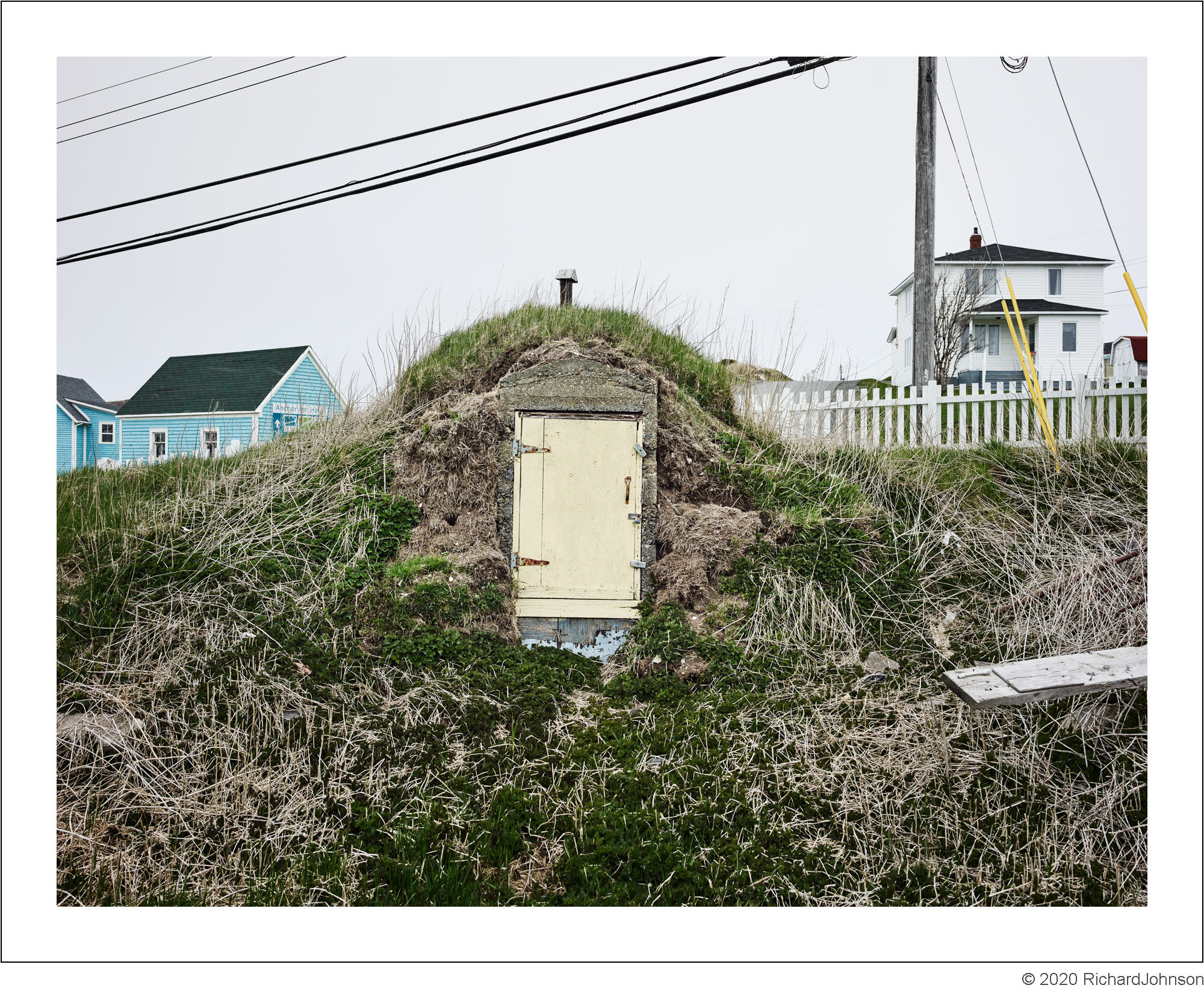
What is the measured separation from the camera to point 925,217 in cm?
705

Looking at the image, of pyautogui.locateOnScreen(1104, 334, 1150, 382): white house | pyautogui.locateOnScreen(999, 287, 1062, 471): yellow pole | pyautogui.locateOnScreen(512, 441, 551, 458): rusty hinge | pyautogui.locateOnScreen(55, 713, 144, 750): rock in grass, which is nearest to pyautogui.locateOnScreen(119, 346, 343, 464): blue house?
pyautogui.locateOnScreen(512, 441, 551, 458): rusty hinge

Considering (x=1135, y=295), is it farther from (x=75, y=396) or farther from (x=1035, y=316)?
(x=1035, y=316)

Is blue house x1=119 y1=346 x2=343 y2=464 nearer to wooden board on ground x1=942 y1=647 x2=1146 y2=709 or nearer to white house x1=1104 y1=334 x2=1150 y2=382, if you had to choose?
wooden board on ground x1=942 y1=647 x2=1146 y2=709

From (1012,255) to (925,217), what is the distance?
15694 mm

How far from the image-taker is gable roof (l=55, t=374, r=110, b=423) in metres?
4.44

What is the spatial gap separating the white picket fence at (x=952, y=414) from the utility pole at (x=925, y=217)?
1.21ft

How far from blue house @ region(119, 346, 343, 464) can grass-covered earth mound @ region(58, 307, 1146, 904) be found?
0.96ft

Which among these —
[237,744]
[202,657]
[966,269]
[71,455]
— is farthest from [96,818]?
[966,269]

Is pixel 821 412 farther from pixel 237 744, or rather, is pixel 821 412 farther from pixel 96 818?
pixel 96 818

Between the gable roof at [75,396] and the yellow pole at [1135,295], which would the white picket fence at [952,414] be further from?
the gable roof at [75,396]

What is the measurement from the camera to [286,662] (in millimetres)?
4453

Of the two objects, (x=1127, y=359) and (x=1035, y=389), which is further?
(x=1127, y=359)

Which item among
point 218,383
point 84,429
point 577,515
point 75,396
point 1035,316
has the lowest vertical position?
point 577,515

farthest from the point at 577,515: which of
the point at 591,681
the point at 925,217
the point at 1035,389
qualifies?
the point at 925,217
